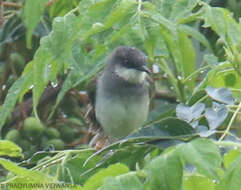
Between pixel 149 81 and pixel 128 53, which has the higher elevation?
pixel 128 53

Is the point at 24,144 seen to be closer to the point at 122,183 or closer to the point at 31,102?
the point at 31,102

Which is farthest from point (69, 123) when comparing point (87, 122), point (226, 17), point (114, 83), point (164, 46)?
point (226, 17)

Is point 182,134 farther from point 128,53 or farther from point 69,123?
point 69,123

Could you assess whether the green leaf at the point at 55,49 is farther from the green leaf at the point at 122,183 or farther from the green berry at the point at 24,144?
the green berry at the point at 24,144

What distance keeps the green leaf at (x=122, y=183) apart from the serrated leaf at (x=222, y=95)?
41cm

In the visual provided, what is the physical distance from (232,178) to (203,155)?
0.32 feet

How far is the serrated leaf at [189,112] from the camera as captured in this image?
2123 mm

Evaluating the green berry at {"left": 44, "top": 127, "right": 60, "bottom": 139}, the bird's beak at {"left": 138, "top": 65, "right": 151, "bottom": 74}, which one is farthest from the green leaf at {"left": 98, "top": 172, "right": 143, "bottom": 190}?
Result: the green berry at {"left": 44, "top": 127, "right": 60, "bottom": 139}

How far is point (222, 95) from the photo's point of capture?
2.20 meters

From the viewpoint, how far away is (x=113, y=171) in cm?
202

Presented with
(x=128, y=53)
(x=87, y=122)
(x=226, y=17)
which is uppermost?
(x=226, y=17)

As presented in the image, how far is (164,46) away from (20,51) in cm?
212

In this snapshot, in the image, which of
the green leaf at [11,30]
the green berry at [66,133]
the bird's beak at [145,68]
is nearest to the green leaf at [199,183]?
the bird's beak at [145,68]

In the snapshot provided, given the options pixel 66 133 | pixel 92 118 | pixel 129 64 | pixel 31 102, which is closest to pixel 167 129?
pixel 129 64
